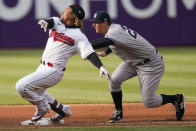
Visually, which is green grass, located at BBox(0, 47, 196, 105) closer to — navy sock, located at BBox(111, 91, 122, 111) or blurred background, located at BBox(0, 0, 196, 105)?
blurred background, located at BBox(0, 0, 196, 105)

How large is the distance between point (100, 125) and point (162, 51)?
9581 millimetres

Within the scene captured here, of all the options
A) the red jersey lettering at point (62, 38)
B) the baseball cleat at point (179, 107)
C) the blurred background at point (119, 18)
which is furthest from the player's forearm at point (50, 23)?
the blurred background at point (119, 18)

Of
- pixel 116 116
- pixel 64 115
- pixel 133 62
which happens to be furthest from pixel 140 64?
pixel 64 115

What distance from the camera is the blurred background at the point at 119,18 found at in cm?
1730

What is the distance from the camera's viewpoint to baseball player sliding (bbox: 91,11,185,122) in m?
8.15

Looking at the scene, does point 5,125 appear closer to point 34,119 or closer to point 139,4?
point 34,119

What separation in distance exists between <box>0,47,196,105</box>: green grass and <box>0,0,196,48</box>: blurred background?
54 centimetres

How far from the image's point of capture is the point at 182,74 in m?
13.1

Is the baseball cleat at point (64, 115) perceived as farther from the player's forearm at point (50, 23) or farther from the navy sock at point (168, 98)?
the navy sock at point (168, 98)

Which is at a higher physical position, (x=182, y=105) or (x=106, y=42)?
(x=106, y=42)

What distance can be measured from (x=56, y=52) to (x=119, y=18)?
10321 millimetres

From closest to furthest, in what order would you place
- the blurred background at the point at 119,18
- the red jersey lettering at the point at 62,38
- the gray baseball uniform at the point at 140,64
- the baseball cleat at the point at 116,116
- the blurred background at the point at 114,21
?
1. the red jersey lettering at the point at 62,38
2. the gray baseball uniform at the point at 140,64
3. the baseball cleat at the point at 116,116
4. the blurred background at the point at 114,21
5. the blurred background at the point at 119,18

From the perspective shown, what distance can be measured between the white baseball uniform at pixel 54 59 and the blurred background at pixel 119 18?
9.45 m

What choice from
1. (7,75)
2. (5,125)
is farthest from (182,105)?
(7,75)
